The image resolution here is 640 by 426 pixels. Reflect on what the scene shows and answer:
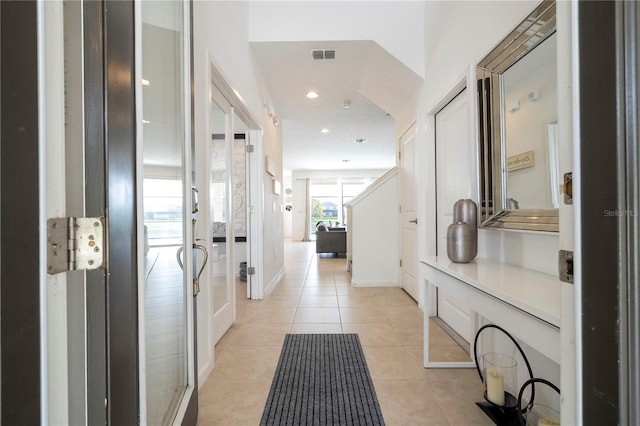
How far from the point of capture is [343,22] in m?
2.74

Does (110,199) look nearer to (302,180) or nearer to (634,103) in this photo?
(634,103)

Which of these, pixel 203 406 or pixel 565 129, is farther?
pixel 203 406

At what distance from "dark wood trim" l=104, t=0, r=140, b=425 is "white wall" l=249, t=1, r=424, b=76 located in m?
2.38

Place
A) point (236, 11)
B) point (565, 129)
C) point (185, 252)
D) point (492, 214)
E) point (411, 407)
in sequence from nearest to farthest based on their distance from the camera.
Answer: point (565, 129) < point (185, 252) < point (411, 407) < point (492, 214) < point (236, 11)

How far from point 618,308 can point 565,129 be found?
34 cm

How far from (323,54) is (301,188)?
8.82 meters

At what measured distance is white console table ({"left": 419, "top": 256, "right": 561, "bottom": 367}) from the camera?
2.76ft

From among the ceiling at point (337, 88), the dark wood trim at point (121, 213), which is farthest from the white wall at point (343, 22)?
the dark wood trim at point (121, 213)

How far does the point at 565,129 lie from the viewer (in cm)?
58

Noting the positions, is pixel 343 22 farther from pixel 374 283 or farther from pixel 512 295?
pixel 374 283

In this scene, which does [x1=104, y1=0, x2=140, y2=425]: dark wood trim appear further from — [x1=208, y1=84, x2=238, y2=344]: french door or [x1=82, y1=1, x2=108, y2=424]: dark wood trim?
[x1=208, y1=84, x2=238, y2=344]: french door

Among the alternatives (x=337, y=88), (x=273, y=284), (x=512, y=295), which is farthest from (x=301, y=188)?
(x=512, y=295)

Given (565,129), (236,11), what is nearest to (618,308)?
(565,129)

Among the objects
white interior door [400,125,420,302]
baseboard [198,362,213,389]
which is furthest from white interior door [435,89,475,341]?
baseboard [198,362,213,389]
